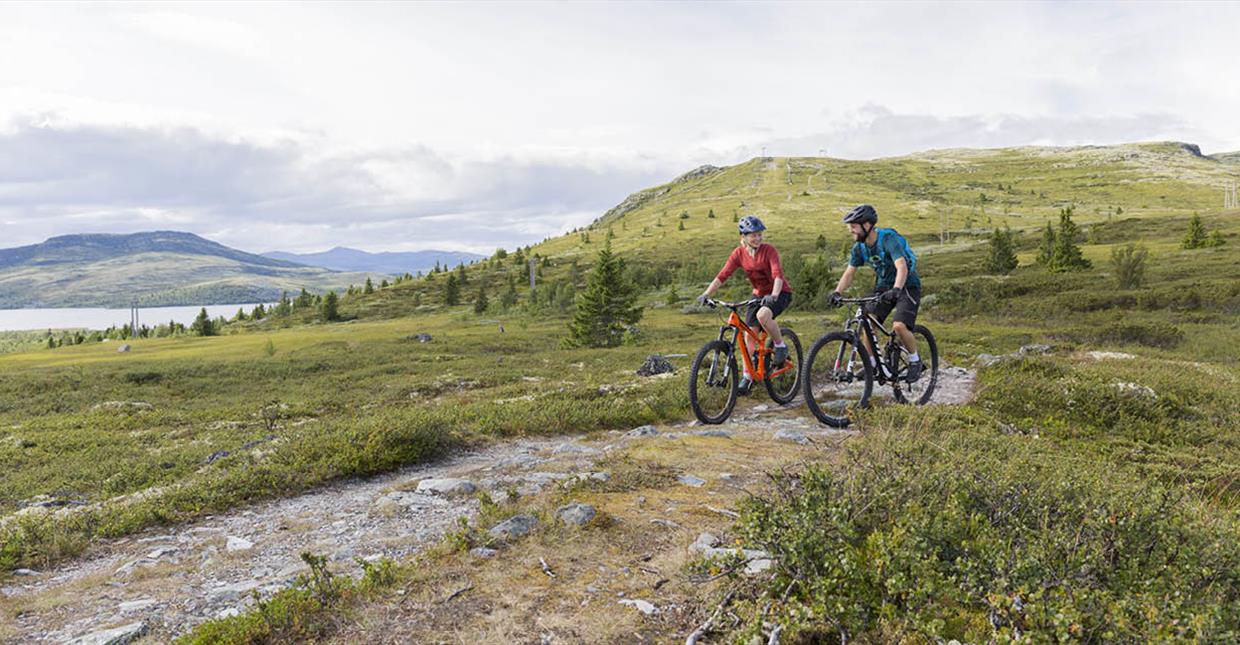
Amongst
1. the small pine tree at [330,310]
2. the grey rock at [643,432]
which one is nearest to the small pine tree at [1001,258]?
the grey rock at [643,432]

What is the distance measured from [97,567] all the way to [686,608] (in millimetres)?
5828

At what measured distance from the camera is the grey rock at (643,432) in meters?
10.6

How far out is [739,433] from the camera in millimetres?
10359

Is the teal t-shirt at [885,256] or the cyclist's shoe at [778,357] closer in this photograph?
the teal t-shirt at [885,256]

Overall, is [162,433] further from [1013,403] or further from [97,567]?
[1013,403]

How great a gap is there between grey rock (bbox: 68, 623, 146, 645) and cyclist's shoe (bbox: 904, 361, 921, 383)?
11.0m

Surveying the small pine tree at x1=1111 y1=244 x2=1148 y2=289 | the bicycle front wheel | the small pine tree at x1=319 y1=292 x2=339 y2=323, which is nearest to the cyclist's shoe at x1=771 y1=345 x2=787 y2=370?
the bicycle front wheel

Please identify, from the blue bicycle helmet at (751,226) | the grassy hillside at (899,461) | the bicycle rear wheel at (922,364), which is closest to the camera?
the grassy hillside at (899,461)

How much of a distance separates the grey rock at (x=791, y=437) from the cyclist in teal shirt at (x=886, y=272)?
82.1 inches

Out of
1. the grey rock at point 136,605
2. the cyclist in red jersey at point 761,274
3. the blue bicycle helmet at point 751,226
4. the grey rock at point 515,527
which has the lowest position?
the grey rock at point 136,605

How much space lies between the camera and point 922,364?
39.2 feet

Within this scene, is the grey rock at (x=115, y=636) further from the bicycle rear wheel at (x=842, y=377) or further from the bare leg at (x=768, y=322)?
the bicycle rear wheel at (x=842, y=377)

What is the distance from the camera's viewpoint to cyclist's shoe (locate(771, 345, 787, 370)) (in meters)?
11.3

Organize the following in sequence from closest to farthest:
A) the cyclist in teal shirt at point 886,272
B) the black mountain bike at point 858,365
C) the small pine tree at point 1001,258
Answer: the cyclist in teal shirt at point 886,272
the black mountain bike at point 858,365
the small pine tree at point 1001,258
